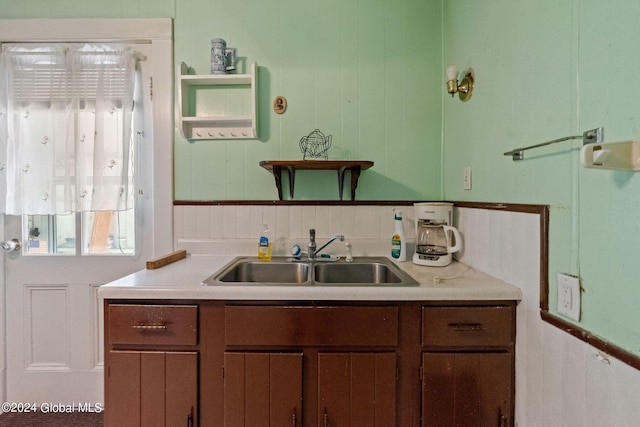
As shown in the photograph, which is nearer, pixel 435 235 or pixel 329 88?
pixel 435 235

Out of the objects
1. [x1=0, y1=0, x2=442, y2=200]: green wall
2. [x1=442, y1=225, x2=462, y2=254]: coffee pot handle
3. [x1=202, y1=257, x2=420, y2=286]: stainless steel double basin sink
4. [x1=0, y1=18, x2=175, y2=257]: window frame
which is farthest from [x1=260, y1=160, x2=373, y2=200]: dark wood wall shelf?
[x1=0, y1=18, x2=175, y2=257]: window frame

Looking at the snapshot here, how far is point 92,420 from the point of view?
5.50 feet

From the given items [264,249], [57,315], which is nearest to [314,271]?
[264,249]

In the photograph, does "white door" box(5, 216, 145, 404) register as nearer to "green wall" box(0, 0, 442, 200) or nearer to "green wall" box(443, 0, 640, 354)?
"green wall" box(0, 0, 442, 200)

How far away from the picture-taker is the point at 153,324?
112cm

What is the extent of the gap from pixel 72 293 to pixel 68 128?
93cm

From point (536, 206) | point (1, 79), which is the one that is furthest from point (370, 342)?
point (1, 79)

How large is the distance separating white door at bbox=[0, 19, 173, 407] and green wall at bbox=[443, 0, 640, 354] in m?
1.65

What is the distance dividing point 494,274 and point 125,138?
76.5 inches

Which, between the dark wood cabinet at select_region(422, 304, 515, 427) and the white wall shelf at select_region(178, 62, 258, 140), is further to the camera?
the white wall shelf at select_region(178, 62, 258, 140)

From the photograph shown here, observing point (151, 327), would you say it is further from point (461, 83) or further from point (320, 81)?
point (461, 83)

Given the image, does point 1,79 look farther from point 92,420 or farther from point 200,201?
point 92,420

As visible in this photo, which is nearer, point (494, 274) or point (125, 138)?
point (494, 274)

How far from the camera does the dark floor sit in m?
1.64
